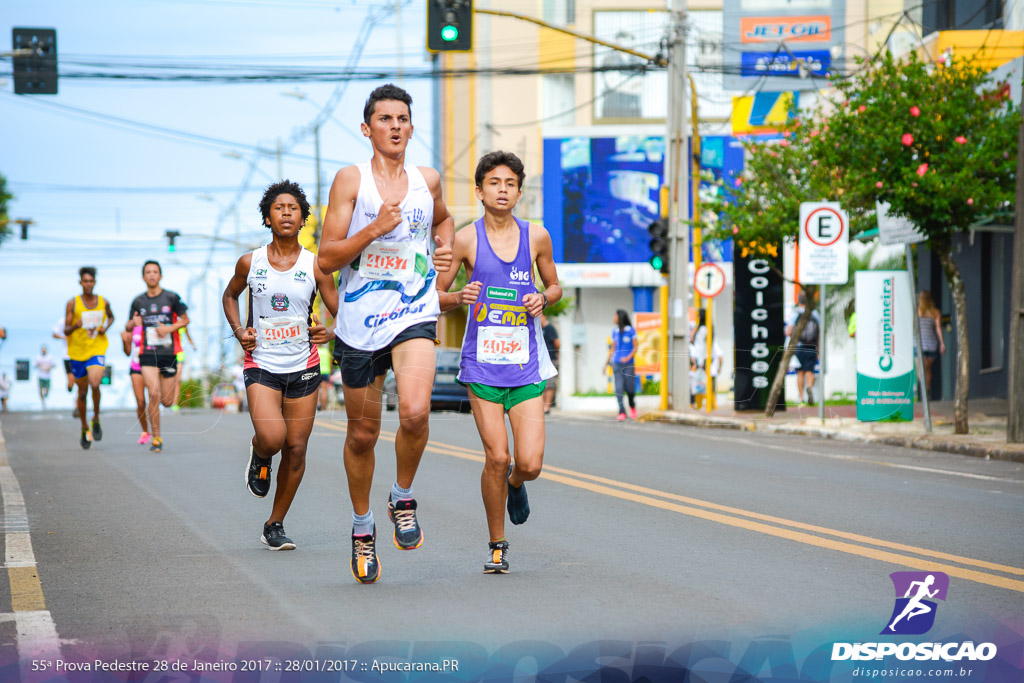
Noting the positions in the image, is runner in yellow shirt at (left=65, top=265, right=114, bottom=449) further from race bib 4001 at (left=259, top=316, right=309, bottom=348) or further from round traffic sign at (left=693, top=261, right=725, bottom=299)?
round traffic sign at (left=693, top=261, right=725, bottom=299)

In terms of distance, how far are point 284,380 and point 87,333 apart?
9.16 metres

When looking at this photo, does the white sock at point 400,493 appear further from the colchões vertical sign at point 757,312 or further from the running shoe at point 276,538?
the colchões vertical sign at point 757,312

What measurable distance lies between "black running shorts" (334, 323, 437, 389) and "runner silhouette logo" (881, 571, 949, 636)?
2.39 meters

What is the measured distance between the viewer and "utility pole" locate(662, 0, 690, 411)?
24781 mm

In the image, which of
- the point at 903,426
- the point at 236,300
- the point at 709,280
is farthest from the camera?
the point at 709,280

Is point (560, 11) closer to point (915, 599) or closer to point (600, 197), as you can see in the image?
point (600, 197)

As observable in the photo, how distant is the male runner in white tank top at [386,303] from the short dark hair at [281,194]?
1463mm

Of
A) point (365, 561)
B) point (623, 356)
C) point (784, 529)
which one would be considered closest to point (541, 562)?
point (365, 561)

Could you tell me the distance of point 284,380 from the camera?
7.73 metres

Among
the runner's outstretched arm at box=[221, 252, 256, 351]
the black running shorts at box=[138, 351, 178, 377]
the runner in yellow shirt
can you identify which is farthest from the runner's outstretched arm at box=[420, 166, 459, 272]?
the runner in yellow shirt

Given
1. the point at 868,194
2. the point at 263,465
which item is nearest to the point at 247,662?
the point at 263,465

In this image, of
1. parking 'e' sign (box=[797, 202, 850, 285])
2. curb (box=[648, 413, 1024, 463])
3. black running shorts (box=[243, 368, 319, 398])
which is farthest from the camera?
parking 'e' sign (box=[797, 202, 850, 285])

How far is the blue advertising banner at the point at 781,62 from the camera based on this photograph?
114 feet

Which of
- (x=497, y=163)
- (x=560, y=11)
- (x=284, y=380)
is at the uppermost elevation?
(x=560, y=11)
